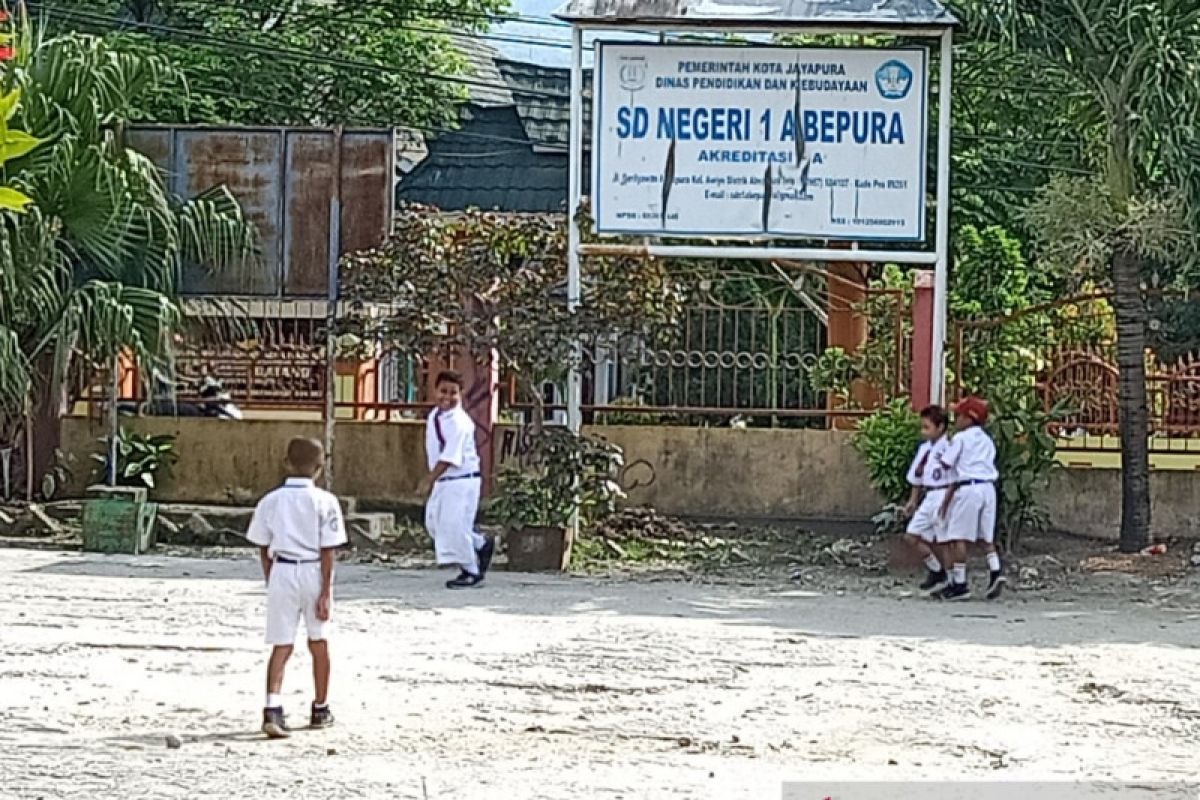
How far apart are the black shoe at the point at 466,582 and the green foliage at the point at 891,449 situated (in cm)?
358

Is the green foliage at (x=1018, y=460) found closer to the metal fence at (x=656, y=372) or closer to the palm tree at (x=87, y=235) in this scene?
Result: the metal fence at (x=656, y=372)

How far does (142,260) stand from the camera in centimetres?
1622

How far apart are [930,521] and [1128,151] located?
3.58 m

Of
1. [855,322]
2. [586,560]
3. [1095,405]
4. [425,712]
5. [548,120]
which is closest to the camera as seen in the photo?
[425,712]

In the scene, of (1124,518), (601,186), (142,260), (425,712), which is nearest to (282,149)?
(142,260)

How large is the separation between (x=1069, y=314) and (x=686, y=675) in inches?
324

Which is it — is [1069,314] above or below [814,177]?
below

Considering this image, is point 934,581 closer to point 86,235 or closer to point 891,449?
point 891,449

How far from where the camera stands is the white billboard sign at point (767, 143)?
15742mm

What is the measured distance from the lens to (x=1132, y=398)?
1537 centimetres

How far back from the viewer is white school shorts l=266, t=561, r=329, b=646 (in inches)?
321

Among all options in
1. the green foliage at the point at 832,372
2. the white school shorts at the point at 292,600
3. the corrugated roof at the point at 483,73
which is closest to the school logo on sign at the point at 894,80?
the green foliage at the point at 832,372

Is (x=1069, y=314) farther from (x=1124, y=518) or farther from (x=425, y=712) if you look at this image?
(x=425, y=712)

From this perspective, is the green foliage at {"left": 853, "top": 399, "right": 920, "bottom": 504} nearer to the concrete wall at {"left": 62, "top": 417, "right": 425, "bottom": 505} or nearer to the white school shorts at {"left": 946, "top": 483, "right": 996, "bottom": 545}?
the white school shorts at {"left": 946, "top": 483, "right": 996, "bottom": 545}
